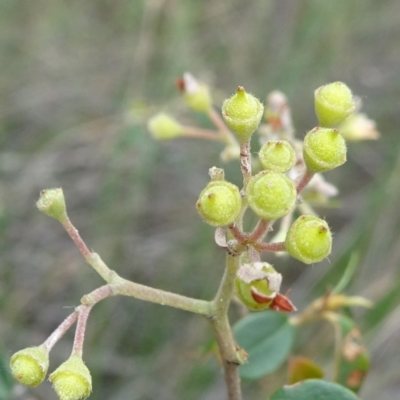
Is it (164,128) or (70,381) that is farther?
(164,128)

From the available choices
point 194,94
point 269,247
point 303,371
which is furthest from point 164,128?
point 269,247

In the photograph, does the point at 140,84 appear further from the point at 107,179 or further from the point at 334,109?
the point at 334,109

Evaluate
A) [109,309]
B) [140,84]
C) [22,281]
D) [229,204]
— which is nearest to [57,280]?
[22,281]

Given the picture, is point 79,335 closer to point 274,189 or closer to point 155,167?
point 274,189

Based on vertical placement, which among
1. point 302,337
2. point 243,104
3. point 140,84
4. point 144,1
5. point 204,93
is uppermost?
point 144,1

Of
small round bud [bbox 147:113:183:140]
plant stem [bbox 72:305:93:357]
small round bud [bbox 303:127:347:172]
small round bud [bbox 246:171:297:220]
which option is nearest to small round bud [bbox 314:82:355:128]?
small round bud [bbox 303:127:347:172]

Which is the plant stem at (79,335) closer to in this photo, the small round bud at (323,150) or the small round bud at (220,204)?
the small round bud at (220,204)

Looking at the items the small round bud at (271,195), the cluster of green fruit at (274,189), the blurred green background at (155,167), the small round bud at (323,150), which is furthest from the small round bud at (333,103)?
the blurred green background at (155,167)
